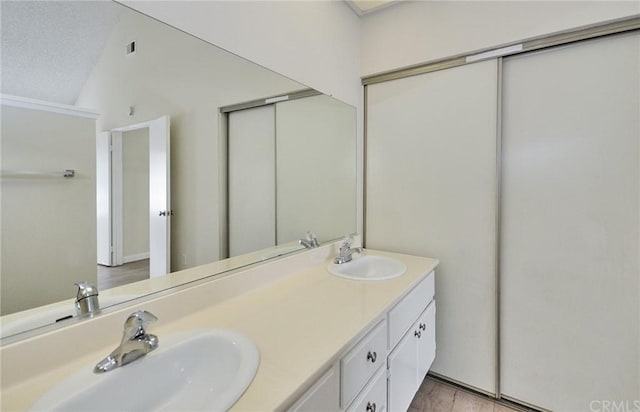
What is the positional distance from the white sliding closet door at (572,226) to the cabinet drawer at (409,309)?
0.49 metres

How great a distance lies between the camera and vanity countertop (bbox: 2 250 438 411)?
25.5 inches

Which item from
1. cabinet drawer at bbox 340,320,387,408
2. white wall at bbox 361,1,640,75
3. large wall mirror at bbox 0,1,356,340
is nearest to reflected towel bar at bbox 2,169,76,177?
large wall mirror at bbox 0,1,356,340

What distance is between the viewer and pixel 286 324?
3.16ft

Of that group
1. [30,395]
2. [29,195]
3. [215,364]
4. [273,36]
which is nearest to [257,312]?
[215,364]

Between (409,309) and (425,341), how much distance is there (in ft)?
1.22

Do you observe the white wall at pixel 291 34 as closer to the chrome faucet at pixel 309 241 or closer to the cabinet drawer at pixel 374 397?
the chrome faucet at pixel 309 241

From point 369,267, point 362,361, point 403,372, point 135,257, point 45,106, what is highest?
point 45,106

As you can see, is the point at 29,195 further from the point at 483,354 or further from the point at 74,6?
the point at 483,354

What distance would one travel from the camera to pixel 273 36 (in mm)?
→ 1384

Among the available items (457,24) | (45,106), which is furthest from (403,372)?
(457,24)

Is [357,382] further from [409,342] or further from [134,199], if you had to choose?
[134,199]

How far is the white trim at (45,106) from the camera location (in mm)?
681

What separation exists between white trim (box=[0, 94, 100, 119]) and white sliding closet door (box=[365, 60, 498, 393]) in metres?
1.71

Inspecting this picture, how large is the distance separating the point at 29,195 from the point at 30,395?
1.53 ft
